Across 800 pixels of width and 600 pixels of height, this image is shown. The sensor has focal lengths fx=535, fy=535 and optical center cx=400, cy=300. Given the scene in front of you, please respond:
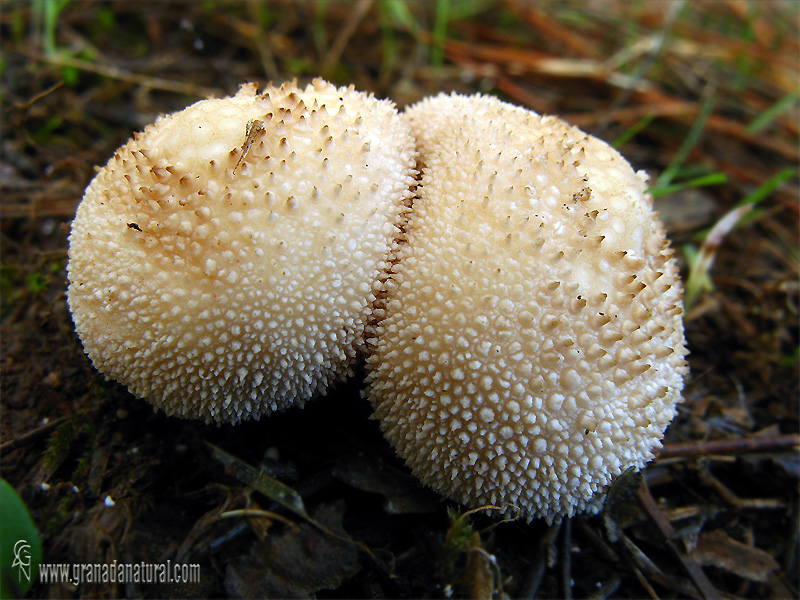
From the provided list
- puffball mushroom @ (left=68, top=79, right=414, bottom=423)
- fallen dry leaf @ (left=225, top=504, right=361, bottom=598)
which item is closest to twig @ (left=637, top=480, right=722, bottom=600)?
fallen dry leaf @ (left=225, top=504, right=361, bottom=598)

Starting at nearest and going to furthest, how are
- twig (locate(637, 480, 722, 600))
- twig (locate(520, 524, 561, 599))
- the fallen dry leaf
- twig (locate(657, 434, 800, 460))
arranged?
the fallen dry leaf → twig (locate(520, 524, 561, 599)) → twig (locate(637, 480, 722, 600)) → twig (locate(657, 434, 800, 460))

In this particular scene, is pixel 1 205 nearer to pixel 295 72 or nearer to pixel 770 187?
pixel 295 72

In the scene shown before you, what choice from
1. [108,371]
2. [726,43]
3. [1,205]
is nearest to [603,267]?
[108,371]

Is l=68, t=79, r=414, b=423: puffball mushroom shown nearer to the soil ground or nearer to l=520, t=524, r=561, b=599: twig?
the soil ground

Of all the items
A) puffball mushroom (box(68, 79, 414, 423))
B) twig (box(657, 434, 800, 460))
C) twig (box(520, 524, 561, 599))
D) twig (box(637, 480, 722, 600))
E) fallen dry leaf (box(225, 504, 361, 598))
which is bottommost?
fallen dry leaf (box(225, 504, 361, 598))

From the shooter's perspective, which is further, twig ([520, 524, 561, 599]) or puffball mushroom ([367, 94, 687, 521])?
twig ([520, 524, 561, 599])

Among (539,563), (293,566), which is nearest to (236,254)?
Answer: (293,566)

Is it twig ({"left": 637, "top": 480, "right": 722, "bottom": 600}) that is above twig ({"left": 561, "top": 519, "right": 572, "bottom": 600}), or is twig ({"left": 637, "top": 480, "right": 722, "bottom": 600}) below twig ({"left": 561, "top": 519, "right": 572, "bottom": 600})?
above

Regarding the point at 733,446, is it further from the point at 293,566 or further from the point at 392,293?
the point at 293,566
